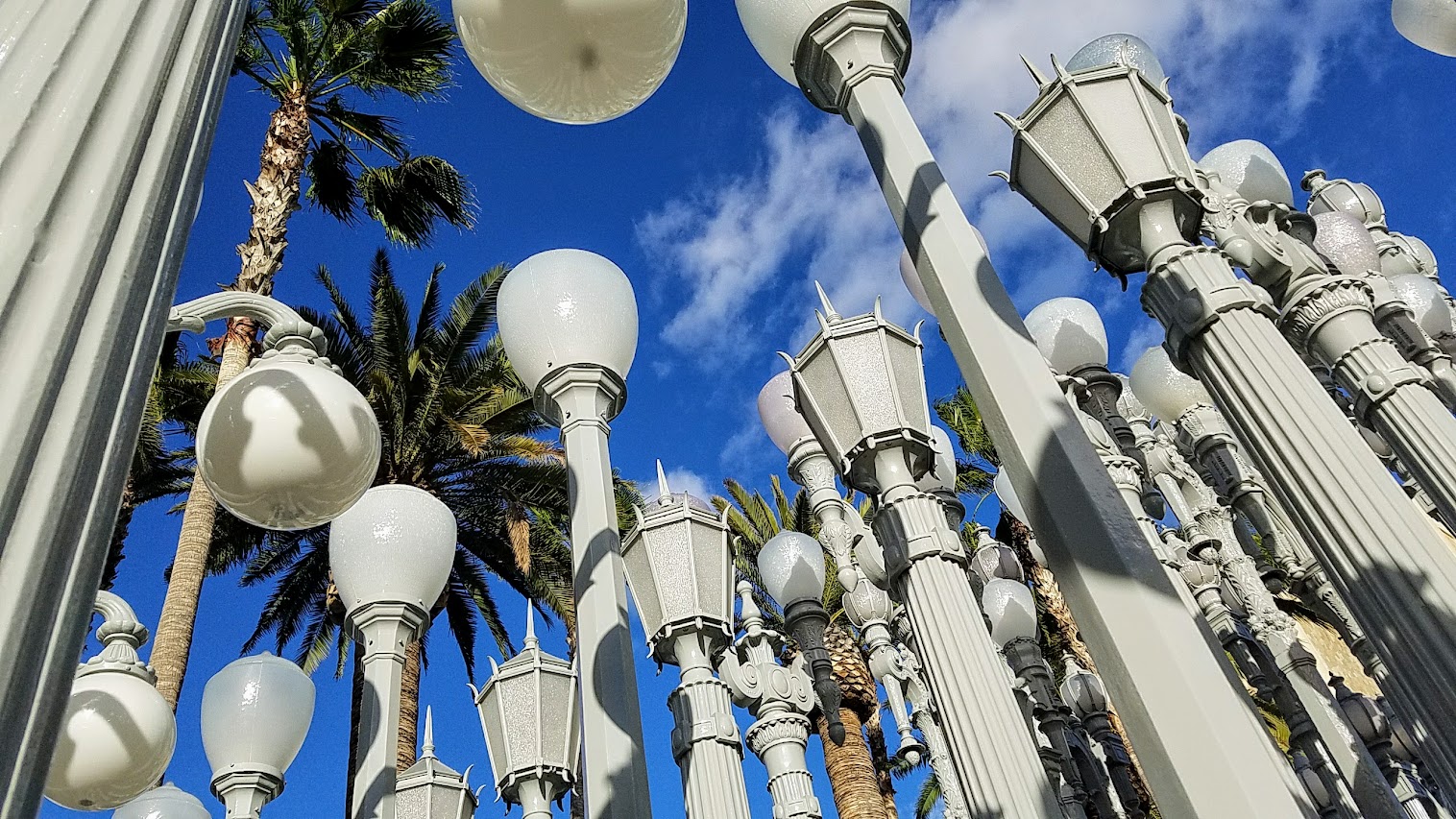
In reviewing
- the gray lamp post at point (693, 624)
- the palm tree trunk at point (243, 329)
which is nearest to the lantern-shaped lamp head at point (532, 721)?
the gray lamp post at point (693, 624)

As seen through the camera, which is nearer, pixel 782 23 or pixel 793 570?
pixel 782 23

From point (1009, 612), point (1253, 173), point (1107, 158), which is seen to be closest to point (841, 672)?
point (1009, 612)

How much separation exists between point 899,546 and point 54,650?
3.85 m

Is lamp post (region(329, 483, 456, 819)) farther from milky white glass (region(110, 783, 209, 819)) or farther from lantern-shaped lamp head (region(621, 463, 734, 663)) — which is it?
lantern-shaped lamp head (region(621, 463, 734, 663))

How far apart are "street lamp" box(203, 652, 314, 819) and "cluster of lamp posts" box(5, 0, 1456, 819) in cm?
1

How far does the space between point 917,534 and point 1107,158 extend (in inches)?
65.8

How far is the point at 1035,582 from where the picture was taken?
17797mm

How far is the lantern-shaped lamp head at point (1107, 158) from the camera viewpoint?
3854 millimetres

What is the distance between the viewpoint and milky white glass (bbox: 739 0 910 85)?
3654 mm

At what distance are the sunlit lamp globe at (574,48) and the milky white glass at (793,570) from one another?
466 cm

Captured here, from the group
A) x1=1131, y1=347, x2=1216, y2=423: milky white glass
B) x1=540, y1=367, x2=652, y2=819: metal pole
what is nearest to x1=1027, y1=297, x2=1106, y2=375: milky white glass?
x1=1131, y1=347, x2=1216, y2=423: milky white glass

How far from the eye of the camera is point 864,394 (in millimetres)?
5023

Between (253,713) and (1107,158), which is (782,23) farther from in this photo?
(253,713)

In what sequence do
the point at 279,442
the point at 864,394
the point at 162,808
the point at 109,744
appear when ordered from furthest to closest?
1. the point at 864,394
2. the point at 162,808
3. the point at 109,744
4. the point at 279,442
